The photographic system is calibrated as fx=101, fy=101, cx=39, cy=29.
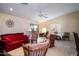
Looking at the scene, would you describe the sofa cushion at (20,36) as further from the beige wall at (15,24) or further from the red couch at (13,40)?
the beige wall at (15,24)

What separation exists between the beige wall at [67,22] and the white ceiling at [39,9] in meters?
0.10

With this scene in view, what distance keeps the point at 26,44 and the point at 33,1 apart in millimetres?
993

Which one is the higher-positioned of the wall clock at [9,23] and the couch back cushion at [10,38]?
the wall clock at [9,23]

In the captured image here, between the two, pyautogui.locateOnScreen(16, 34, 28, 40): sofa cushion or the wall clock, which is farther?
pyautogui.locateOnScreen(16, 34, 28, 40): sofa cushion

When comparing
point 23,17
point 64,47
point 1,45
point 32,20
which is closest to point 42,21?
point 32,20

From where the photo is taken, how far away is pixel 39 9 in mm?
2334

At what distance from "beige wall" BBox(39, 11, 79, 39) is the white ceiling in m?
0.10

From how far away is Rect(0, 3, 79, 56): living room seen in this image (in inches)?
89.8

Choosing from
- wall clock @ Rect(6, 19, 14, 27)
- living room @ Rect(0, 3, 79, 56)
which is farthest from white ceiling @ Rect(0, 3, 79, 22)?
wall clock @ Rect(6, 19, 14, 27)

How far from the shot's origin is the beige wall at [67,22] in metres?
2.35

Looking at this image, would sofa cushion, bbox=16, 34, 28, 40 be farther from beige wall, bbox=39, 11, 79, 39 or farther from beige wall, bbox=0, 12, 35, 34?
beige wall, bbox=39, 11, 79, 39

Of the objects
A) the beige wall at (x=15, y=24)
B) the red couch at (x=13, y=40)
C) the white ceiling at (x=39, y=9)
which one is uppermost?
the white ceiling at (x=39, y=9)

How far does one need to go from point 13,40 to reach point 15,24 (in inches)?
14.9

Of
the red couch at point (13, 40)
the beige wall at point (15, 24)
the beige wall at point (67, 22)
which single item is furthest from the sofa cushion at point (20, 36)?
the beige wall at point (67, 22)
